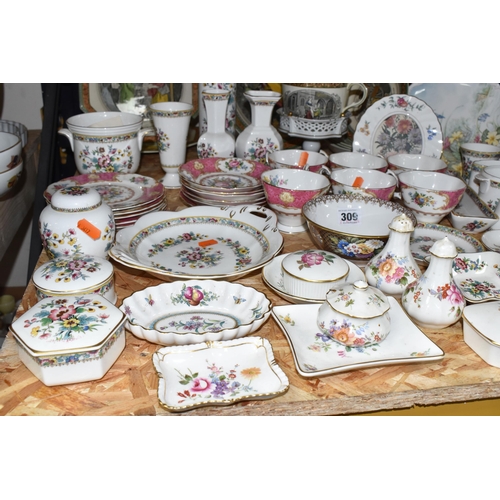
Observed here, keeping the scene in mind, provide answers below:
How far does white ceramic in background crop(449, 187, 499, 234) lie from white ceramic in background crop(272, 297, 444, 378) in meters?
0.53

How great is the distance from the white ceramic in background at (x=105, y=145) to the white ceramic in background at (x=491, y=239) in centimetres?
109

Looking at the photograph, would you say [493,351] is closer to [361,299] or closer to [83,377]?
[361,299]

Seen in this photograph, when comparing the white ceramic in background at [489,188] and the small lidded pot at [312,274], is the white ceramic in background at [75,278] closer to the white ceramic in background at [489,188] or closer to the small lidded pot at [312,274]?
the small lidded pot at [312,274]

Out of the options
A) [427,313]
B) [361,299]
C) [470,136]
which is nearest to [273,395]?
[361,299]

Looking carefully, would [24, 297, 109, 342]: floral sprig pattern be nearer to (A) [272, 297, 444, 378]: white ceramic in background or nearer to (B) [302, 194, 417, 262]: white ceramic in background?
(A) [272, 297, 444, 378]: white ceramic in background

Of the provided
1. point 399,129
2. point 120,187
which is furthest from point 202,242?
point 399,129

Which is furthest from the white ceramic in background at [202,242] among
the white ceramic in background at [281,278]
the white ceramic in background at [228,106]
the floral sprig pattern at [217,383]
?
the white ceramic in background at [228,106]

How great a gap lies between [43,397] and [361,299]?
0.63 metres

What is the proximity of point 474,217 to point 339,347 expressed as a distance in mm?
730

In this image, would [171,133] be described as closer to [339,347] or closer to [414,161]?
[414,161]

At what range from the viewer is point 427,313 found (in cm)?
121

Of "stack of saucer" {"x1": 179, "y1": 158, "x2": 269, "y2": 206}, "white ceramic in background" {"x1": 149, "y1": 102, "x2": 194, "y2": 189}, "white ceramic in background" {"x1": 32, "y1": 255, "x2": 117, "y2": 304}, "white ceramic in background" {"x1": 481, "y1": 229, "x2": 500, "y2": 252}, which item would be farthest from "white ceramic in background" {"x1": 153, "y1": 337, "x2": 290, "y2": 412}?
"white ceramic in background" {"x1": 149, "y1": 102, "x2": 194, "y2": 189}

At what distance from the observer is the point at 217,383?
1071 mm

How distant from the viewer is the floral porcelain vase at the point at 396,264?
1.29 metres
